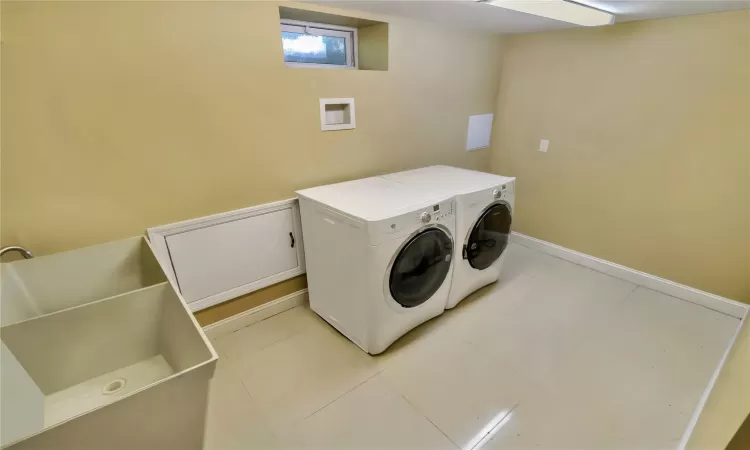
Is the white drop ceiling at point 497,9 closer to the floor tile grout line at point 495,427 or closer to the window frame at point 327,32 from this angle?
the window frame at point 327,32

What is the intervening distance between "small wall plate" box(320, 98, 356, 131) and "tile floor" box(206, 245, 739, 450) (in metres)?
1.20

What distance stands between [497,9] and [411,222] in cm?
118

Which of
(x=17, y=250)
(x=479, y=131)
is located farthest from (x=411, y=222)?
(x=479, y=131)

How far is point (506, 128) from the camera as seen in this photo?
307 cm

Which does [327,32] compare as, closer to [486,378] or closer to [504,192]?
[504,192]

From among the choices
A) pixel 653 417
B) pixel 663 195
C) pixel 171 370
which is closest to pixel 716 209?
pixel 663 195

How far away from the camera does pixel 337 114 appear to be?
214cm

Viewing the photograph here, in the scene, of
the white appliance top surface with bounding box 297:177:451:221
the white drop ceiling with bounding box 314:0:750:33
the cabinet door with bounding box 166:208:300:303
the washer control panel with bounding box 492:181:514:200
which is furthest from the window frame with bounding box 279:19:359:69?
the washer control panel with bounding box 492:181:514:200

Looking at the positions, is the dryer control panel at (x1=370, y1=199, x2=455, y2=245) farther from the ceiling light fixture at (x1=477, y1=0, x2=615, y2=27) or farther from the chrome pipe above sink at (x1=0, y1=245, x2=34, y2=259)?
the chrome pipe above sink at (x1=0, y1=245, x2=34, y2=259)

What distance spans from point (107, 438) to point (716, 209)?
3.12 metres

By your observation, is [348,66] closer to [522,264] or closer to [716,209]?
[522,264]

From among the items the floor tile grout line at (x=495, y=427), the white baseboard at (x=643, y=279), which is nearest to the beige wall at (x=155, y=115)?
the floor tile grout line at (x=495, y=427)

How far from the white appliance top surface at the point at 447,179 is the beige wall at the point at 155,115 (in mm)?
377

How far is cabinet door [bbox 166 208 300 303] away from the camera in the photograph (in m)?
1.77
